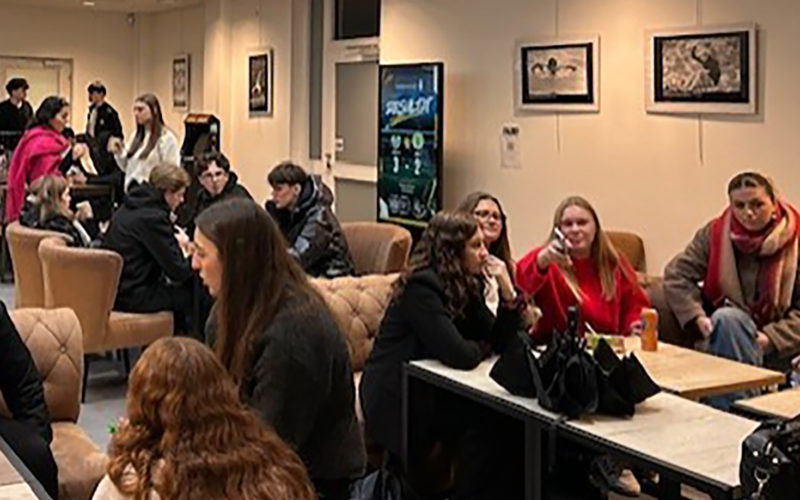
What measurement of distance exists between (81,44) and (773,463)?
1284 centimetres

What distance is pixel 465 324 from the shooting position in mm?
3750

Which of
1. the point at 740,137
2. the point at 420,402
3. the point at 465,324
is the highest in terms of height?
the point at 740,137

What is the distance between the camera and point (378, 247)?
20.1 ft

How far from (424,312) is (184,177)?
2.66 metres

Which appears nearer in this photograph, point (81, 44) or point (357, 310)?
point (357, 310)

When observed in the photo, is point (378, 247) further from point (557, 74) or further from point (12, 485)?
point (12, 485)

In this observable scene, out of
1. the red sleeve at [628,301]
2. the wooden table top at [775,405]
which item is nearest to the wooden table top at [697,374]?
the wooden table top at [775,405]

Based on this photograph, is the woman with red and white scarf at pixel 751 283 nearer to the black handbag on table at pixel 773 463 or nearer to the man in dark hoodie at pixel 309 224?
the man in dark hoodie at pixel 309 224

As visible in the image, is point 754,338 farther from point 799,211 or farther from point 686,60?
point 686,60

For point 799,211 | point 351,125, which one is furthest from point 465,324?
point 351,125

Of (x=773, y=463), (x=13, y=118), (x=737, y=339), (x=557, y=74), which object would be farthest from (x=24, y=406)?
(x=13, y=118)

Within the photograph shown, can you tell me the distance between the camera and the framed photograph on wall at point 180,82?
12.7 meters

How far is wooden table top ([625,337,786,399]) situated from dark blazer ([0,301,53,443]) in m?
2.07

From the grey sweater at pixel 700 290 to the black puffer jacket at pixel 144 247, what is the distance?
2617 mm
